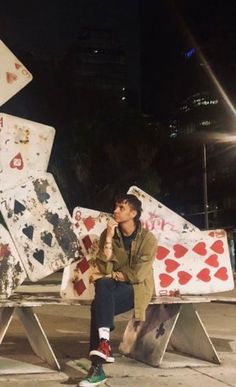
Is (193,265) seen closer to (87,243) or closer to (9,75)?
(87,243)

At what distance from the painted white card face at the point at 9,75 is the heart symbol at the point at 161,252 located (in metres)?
2.08

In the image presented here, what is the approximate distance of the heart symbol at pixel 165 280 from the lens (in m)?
6.52

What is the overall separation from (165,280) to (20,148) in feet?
6.34

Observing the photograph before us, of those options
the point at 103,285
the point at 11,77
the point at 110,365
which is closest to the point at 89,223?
the point at 103,285

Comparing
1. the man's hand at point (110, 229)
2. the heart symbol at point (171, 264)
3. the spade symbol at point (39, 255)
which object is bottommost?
the heart symbol at point (171, 264)

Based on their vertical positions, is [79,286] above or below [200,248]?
below

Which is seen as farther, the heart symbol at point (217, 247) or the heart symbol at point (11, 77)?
the heart symbol at point (217, 247)

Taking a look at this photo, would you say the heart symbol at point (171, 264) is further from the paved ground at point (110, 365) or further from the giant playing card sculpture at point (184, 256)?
the paved ground at point (110, 365)

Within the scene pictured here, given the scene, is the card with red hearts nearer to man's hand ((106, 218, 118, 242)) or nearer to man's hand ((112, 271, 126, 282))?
man's hand ((112, 271, 126, 282))

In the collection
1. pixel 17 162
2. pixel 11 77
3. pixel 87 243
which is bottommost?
pixel 87 243

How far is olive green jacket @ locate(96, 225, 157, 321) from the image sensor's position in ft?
19.3

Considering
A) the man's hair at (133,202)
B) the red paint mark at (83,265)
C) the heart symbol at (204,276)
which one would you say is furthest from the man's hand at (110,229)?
the heart symbol at (204,276)

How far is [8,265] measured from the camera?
5934 mm

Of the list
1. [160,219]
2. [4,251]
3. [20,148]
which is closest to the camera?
[4,251]
